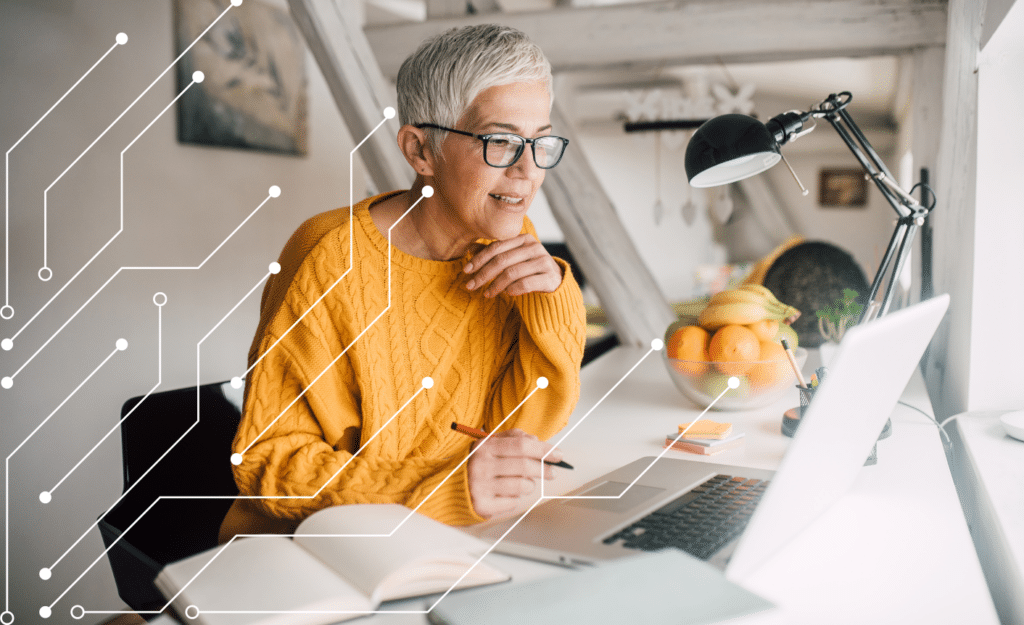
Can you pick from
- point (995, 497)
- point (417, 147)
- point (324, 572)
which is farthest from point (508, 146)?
point (995, 497)

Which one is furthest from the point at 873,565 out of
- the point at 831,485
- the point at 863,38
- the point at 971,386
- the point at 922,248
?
the point at 863,38

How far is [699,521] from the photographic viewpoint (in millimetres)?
754

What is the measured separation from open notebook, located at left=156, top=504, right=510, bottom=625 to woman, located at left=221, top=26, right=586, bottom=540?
21 centimetres

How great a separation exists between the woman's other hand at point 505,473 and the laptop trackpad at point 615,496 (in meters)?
0.06

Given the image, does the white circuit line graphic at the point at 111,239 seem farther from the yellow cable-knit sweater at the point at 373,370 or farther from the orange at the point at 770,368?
the orange at the point at 770,368

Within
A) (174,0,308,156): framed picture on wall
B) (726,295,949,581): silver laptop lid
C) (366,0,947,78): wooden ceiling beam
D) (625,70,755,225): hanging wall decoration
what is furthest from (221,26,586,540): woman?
(174,0,308,156): framed picture on wall

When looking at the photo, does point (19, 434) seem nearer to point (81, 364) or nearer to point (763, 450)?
point (81, 364)

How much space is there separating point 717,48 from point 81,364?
1926 mm

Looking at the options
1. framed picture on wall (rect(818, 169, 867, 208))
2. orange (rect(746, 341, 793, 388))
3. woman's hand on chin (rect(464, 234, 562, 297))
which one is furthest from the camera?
framed picture on wall (rect(818, 169, 867, 208))

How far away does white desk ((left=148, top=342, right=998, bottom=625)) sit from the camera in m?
0.62

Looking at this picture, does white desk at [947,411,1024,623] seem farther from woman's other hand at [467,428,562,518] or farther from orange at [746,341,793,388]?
woman's other hand at [467,428,562,518]

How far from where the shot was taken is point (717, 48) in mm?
1877

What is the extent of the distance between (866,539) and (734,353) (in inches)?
21.0

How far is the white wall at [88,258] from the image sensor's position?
179 centimetres
